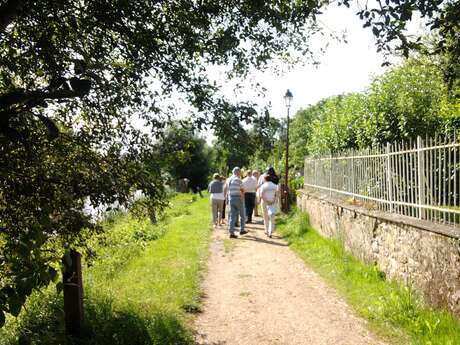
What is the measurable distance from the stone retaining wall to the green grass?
0.16 m

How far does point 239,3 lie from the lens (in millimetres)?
4434

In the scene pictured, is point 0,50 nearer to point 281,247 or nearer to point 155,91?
point 155,91

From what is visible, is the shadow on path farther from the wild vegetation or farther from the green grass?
the wild vegetation

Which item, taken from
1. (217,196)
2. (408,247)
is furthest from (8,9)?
(217,196)

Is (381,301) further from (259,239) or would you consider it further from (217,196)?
(217,196)

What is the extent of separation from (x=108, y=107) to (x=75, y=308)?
212 centimetres

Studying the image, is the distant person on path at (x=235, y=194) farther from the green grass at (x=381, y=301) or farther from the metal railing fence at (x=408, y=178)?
the green grass at (x=381, y=301)

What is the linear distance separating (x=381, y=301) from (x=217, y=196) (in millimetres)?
8955

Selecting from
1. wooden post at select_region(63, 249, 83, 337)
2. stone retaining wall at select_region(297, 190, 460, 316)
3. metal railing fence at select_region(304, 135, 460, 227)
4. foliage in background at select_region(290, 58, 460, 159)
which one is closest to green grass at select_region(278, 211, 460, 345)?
stone retaining wall at select_region(297, 190, 460, 316)

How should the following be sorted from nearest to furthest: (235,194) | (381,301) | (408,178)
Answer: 1. (381,301)
2. (408,178)
3. (235,194)

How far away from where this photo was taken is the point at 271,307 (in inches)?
270

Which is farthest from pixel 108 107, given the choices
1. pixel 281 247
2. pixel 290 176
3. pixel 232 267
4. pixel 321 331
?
pixel 290 176

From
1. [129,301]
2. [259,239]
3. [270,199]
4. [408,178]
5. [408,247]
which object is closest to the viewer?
[129,301]

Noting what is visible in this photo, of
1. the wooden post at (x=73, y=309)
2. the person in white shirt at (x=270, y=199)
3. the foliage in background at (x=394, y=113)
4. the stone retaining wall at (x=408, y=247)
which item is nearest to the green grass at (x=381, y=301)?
the stone retaining wall at (x=408, y=247)
